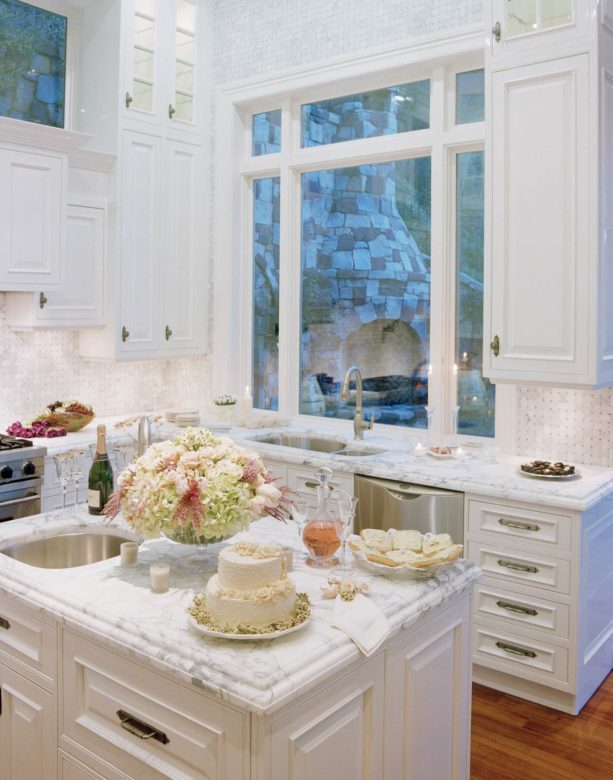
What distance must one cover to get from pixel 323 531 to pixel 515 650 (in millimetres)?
1746

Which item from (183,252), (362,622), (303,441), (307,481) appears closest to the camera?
(362,622)

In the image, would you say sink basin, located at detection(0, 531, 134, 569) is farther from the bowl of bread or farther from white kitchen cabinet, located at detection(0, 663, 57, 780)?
the bowl of bread

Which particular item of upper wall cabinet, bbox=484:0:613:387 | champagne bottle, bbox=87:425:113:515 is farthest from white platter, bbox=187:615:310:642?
upper wall cabinet, bbox=484:0:613:387

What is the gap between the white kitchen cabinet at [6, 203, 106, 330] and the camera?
4488 millimetres

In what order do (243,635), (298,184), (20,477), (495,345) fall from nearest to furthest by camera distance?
(243,635), (495,345), (20,477), (298,184)

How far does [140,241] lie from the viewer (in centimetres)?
495

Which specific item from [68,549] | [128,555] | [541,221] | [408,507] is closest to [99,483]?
[68,549]

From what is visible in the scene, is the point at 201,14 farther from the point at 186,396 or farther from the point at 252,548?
the point at 252,548

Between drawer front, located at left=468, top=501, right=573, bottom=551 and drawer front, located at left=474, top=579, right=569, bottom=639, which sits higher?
drawer front, located at left=468, top=501, right=573, bottom=551

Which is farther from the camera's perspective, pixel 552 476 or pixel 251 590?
pixel 552 476

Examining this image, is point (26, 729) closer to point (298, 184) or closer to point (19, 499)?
point (19, 499)

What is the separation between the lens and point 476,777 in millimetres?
2785

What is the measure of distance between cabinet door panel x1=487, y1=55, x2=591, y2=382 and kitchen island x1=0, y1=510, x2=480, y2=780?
1599 mm

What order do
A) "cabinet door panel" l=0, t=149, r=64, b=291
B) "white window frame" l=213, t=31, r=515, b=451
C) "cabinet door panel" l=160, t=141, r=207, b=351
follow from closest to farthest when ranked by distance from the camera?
1. "cabinet door panel" l=0, t=149, r=64, b=291
2. "white window frame" l=213, t=31, r=515, b=451
3. "cabinet door panel" l=160, t=141, r=207, b=351
